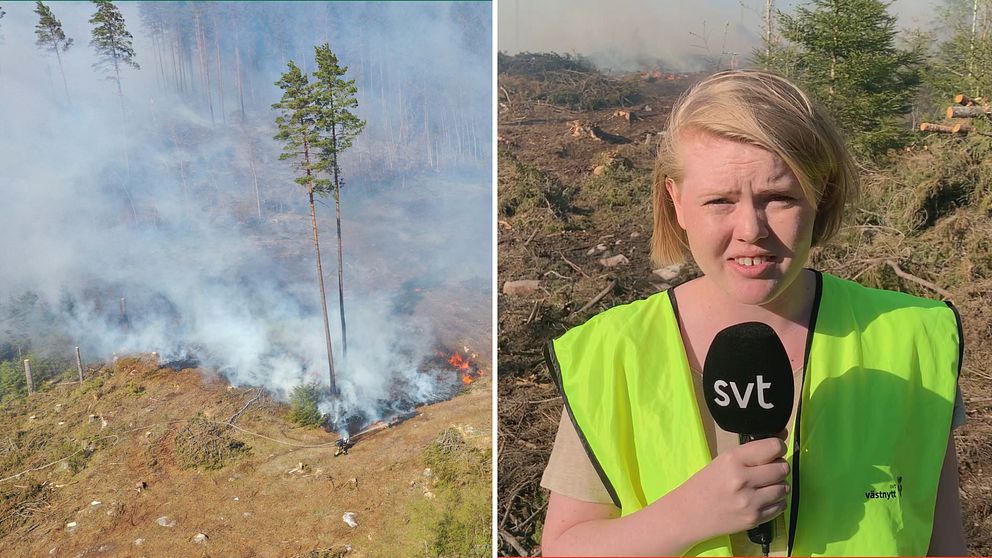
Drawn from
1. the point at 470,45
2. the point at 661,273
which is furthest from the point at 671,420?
the point at 470,45

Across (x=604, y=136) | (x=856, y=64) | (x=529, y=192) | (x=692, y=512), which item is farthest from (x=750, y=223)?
(x=856, y=64)

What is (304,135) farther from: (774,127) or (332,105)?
(774,127)

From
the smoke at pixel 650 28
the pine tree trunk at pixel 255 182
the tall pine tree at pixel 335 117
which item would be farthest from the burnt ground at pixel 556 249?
the pine tree trunk at pixel 255 182

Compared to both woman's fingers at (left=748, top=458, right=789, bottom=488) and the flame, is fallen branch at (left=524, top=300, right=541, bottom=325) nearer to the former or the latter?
the flame

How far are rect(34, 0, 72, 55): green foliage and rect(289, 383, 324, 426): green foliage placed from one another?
7.74 feet

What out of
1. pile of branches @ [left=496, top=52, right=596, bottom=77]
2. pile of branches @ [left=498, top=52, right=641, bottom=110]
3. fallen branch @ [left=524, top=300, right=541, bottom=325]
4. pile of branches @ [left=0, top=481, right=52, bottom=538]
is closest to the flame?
fallen branch @ [left=524, top=300, right=541, bottom=325]

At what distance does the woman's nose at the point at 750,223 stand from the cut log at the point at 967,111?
3377 millimetres

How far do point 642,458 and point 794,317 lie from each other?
463 mm

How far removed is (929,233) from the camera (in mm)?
3998

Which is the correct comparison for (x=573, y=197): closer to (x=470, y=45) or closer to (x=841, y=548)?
(x=470, y=45)

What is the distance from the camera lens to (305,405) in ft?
13.6

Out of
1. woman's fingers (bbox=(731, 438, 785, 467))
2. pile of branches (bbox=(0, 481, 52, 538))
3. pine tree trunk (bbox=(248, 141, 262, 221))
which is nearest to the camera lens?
woman's fingers (bbox=(731, 438, 785, 467))

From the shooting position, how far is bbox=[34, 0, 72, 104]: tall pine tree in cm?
396

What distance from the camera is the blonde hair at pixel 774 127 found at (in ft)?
4.48
